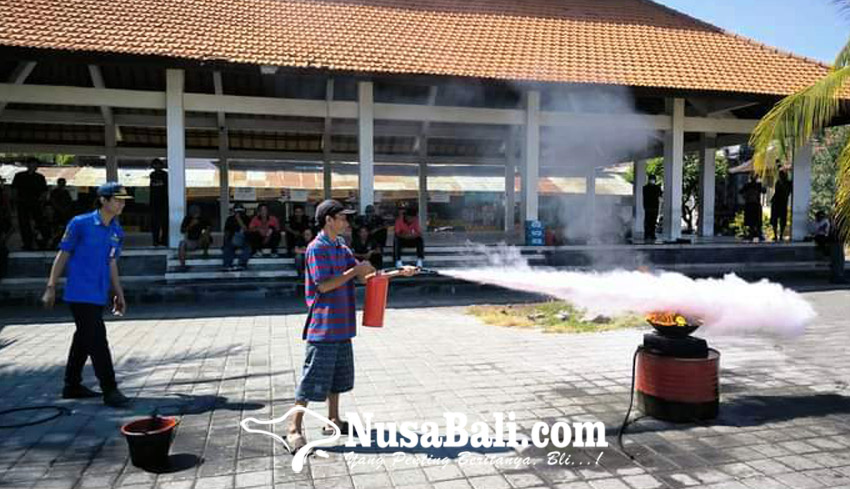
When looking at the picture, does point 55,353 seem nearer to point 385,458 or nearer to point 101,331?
point 101,331

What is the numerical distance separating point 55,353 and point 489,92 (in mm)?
11323

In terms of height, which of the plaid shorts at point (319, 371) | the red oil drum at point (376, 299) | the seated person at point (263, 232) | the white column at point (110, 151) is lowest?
the plaid shorts at point (319, 371)

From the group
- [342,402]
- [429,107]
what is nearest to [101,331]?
[342,402]

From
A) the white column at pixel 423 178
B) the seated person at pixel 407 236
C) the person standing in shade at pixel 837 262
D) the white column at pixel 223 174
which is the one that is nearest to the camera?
the seated person at pixel 407 236

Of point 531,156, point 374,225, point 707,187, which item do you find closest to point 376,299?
point 374,225

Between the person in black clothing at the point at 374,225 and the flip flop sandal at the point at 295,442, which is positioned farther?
the person in black clothing at the point at 374,225

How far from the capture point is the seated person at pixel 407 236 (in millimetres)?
12117

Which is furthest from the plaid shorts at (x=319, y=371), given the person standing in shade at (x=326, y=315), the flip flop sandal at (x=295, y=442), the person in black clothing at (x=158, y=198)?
the person in black clothing at (x=158, y=198)

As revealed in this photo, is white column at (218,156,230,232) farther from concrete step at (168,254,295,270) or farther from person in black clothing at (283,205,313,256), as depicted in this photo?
concrete step at (168,254,295,270)

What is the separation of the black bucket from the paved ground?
93mm

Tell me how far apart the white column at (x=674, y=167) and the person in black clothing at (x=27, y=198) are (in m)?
14.6

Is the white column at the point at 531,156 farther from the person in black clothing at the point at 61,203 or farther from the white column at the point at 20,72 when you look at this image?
the white column at the point at 20,72

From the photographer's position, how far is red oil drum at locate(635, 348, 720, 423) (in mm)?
4562

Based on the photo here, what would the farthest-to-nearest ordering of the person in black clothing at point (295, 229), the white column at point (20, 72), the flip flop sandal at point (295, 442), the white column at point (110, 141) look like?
the white column at point (110, 141) < the person in black clothing at point (295, 229) < the white column at point (20, 72) < the flip flop sandal at point (295, 442)
